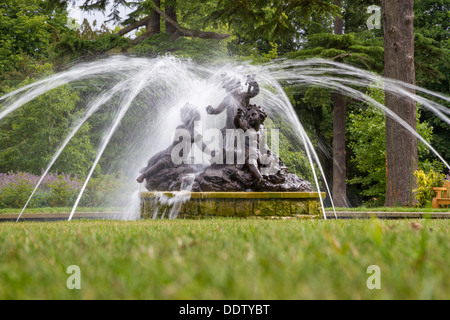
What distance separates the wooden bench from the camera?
43.9 feet

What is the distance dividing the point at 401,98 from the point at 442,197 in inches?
130

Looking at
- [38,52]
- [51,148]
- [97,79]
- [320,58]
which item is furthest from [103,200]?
[38,52]

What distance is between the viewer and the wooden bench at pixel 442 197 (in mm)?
13383

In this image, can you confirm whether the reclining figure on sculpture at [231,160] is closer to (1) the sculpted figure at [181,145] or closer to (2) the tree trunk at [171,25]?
(1) the sculpted figure at [181,145]

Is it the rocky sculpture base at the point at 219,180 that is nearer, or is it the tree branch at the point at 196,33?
the rocky sculpture base at the point at 219,180

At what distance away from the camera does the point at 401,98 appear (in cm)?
1434

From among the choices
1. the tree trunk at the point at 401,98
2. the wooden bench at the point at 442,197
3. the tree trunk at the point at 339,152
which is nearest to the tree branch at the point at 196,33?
the tree trunk at the point at 339,152

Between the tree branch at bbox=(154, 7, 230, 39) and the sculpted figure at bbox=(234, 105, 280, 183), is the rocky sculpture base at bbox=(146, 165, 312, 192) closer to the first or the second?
the sculpted figure at bbox=(234, 105, 280, 183)

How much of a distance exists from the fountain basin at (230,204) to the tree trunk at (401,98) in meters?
6.96

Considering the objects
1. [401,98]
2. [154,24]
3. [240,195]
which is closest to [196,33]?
[154,24]

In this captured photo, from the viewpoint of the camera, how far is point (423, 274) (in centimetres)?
156

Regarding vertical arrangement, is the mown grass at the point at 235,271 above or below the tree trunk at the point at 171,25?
below

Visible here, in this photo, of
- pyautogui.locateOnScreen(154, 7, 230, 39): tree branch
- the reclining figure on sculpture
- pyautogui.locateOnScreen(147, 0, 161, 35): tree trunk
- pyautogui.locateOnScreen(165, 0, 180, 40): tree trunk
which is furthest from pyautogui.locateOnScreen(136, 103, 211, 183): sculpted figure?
pyautogui.locateOnScreen(147, 0, 161, 35): tree trunk

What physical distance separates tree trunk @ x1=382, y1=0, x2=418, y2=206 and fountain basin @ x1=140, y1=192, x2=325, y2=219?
6964 millimetres
